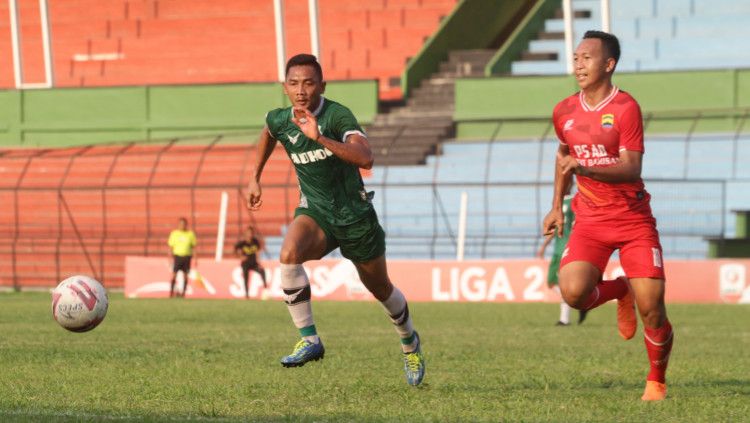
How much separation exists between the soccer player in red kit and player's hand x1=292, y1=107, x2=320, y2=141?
1.54m

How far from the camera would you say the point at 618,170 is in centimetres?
838

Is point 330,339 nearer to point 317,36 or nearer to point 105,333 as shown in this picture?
point 105,333

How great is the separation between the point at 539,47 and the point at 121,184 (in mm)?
11654

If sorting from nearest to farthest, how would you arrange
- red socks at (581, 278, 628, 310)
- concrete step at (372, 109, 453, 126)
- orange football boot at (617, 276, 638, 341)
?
red socks at (581, 278, 628, 310) → orange football boot at (617, 276, 638, 341) → concrete step at (372, 109, 453, 126)

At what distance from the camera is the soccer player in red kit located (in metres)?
8.68

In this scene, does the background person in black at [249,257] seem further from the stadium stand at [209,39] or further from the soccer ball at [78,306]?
the soccer ball at [78,306]

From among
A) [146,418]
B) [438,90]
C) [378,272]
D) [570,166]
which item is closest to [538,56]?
[438,90]

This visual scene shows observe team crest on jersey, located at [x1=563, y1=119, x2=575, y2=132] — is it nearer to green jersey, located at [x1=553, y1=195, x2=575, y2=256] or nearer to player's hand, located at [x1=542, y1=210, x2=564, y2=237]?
player's hand, located at [x1=542, y1=210, x2=564, y2=237]

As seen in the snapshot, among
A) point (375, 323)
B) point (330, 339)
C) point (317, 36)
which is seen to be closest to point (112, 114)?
point (317, 36)

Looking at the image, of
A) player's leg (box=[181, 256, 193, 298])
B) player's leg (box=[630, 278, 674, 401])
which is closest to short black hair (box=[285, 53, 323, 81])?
player's leg (box=[630, 278, 674, 401])

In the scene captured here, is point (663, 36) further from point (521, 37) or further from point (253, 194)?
point (253, 194)

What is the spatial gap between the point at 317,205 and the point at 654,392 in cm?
255

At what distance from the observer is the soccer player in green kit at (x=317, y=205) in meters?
9.18

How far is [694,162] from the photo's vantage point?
31.2 m
